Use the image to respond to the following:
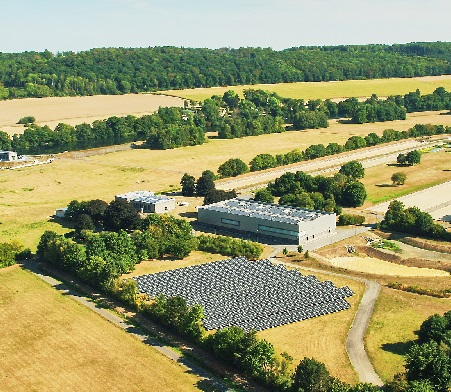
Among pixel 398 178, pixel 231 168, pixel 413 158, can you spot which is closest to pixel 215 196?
pixel 231 168

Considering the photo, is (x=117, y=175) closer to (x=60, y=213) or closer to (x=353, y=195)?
(x=60, y=213)

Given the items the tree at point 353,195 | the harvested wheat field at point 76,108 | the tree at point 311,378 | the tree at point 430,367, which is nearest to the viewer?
the tree at point 311,378

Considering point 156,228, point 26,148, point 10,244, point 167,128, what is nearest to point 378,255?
point 156,228

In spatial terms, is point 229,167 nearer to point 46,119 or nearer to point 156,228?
point 156,228

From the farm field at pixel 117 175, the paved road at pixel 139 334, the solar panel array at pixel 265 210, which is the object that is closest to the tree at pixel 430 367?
the paved road at pixel 139 334

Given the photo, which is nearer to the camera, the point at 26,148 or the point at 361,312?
the point at 361,312

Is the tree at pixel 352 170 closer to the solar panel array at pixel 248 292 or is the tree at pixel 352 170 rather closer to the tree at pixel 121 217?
the tree at pixel 121 217

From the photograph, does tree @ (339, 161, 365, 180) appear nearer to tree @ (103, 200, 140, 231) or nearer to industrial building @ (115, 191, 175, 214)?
industrial building @ (115, 191, 175, 214)
